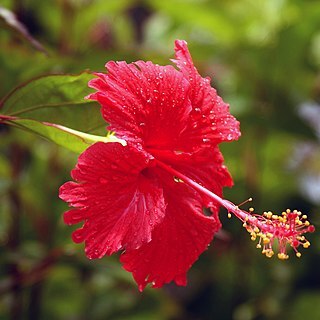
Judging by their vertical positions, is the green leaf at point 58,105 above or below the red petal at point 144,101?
below

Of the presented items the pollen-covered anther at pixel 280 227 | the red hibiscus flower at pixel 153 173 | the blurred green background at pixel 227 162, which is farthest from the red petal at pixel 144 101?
the blurred green background at pixel 227 162

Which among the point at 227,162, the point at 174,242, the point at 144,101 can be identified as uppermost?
the point at 144,101

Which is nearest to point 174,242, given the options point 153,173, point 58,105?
point 153,173

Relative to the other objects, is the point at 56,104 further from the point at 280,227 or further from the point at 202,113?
the point at 280,227

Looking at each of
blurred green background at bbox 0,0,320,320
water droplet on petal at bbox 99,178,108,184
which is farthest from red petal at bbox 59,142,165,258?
blurred green background at bbox 0,0,320,320

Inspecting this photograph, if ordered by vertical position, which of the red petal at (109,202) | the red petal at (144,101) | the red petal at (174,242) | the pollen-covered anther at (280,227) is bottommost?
the red petal at (174,242)

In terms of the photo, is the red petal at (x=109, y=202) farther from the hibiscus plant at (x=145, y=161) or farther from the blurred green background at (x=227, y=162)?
the blurred green background at (x=227, y=162)
